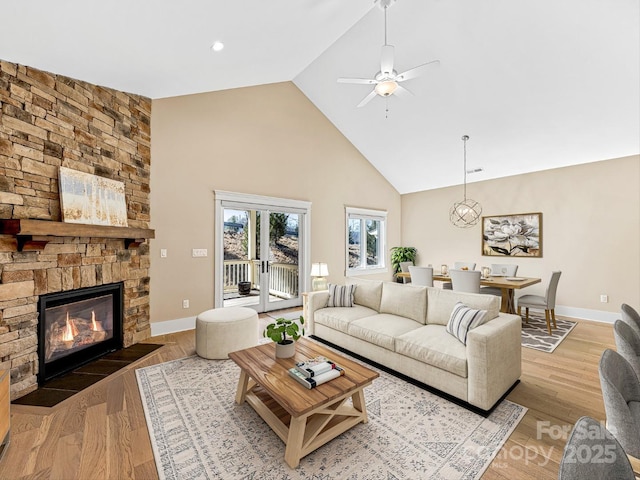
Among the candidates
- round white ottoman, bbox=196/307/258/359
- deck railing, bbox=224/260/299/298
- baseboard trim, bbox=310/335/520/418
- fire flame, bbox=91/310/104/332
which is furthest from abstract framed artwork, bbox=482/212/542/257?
fire flame, bbox=91/310/104/332

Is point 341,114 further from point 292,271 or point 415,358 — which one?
point 415,358

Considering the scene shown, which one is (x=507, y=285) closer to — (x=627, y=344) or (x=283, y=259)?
(x=627, y=344)

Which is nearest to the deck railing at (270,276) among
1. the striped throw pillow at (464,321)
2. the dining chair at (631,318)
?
the striped throw pillow at (464,321)

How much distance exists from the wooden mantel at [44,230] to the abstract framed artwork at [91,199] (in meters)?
0.15

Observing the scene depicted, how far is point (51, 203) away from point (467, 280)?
515 cm

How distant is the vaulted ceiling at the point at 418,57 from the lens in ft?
8.36

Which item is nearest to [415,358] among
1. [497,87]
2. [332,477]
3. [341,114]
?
[332,477]

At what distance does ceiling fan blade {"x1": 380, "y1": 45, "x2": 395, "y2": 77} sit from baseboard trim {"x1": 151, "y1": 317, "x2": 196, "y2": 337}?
13.8 ft

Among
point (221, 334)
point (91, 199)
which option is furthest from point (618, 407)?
point (91, 199)

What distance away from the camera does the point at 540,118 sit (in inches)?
172

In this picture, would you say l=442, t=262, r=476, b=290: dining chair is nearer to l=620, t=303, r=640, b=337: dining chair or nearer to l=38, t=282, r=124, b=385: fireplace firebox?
l=620, t=303, r=640, b=337: dining chair

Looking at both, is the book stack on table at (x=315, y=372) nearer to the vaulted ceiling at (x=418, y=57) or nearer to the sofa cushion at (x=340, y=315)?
the sofa cushion at (x=340, y=315)

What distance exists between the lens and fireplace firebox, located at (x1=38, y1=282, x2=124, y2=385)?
2.83 m

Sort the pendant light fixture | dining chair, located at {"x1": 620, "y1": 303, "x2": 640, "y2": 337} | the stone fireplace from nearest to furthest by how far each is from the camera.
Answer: dining chair, located at {"x1": 620, "y1": 303, "x2": 640, "y2": 337} < the stone fireplace < the pendant light fixture
